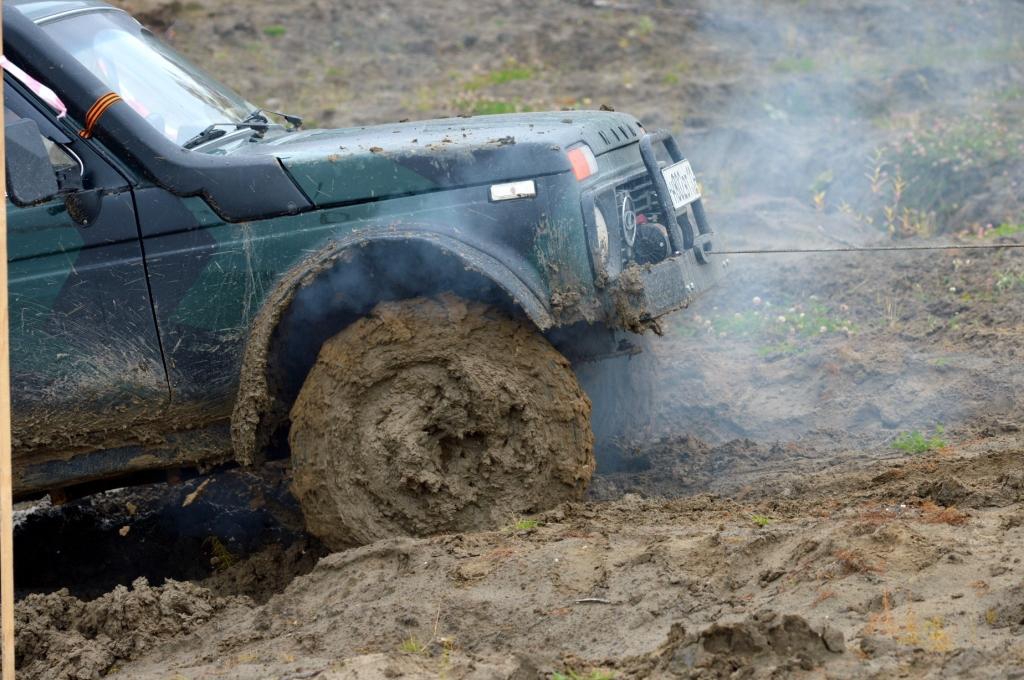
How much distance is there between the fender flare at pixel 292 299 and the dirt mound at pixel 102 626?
1.83ft

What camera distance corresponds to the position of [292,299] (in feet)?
14.1

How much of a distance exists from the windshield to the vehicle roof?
1.4 inches

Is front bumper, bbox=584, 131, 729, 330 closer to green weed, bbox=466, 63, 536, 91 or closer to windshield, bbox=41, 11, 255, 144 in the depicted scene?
windshield, bbox=41, 11, 255, 144

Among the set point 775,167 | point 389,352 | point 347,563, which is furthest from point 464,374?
point 775,167

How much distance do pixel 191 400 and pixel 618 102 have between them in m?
7.79

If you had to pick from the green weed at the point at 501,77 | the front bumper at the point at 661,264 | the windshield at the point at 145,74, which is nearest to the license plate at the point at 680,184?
the front bumper at the point at 661,264

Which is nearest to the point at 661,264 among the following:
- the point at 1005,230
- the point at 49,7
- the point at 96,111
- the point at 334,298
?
the point at 334,298

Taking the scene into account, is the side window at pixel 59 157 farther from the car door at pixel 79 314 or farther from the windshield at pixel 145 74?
the windshield at pixel 145 74

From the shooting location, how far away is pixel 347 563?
4.21 m

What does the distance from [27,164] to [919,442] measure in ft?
11.7

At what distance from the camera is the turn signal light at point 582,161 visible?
4.32 meters

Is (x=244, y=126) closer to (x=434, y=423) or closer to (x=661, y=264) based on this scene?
(x=434, y=423)

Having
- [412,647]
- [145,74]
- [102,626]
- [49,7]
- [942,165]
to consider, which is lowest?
[102,626]

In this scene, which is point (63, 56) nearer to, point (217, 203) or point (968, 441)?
point (217, 203)
